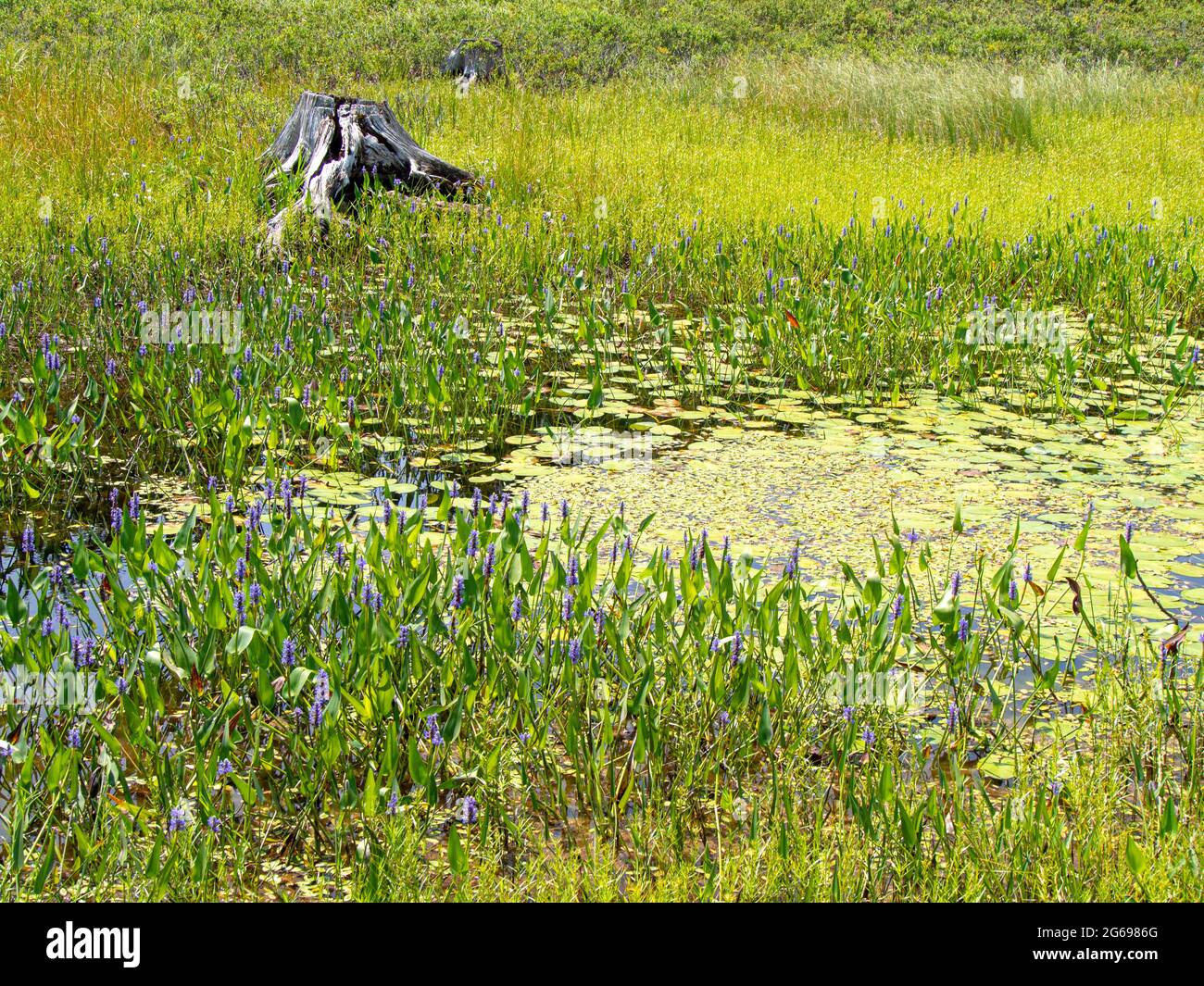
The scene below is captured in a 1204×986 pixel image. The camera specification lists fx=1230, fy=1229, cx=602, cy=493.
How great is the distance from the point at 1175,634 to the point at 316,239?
5.57m

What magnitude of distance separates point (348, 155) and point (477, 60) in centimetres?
717

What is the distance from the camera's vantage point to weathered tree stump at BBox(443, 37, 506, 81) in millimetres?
14203

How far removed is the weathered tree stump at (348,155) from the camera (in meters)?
7.72

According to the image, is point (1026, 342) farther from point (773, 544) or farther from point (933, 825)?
point (933, 825)

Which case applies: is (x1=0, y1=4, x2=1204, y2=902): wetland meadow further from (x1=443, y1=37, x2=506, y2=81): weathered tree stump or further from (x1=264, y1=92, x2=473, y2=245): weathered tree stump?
(x1=443, y1=37, x2=506, y2=81): weathered tree stump

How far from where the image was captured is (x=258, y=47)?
15.1 m

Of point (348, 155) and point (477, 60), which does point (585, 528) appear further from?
point (477, 60)

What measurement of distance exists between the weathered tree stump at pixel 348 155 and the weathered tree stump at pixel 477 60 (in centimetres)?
635

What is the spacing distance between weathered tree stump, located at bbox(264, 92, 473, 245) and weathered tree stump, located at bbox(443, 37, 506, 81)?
6.35 m

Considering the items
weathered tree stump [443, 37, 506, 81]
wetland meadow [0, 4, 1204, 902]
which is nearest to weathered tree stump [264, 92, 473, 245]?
wetland meadow [0, 4, 1204, 902]

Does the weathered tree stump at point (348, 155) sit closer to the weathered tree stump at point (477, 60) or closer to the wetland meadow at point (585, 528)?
the wetland meadow at point (585, 528)

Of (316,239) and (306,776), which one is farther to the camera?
(316,239)

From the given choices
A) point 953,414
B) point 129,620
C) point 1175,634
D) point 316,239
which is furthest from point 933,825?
point 316,239
